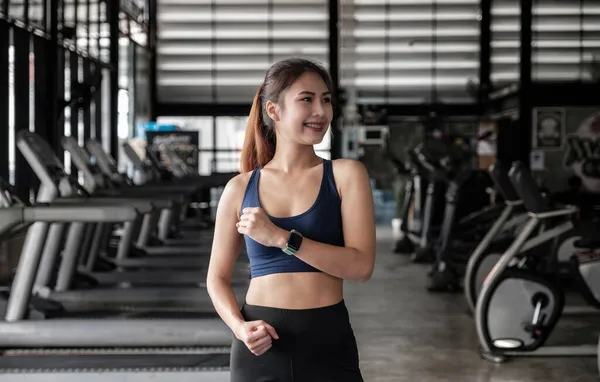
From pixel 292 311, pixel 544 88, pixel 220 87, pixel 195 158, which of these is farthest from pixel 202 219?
pixel 292 311

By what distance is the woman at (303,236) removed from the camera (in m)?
1.54

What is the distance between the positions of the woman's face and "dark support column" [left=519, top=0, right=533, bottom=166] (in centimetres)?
1005

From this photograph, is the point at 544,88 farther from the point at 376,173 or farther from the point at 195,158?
the point at 195,158

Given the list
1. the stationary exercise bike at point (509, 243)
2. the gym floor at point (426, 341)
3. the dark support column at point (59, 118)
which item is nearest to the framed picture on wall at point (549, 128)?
the gym floor at point (426, 341)

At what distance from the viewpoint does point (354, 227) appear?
1.55m

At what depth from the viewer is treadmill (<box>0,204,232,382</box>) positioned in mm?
3348

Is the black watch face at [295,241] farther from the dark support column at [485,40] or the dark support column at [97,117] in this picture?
the dark support column at [485,40]

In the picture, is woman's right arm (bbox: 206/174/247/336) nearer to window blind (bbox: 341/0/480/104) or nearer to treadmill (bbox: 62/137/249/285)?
treadmill (bbox: 62/137/249/285)

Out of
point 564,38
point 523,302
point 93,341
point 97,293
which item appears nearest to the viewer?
point 93,341

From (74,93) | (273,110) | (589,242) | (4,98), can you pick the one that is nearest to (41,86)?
(74,93)

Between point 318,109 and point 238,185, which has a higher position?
point 318,109

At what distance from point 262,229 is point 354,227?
7.8 inches

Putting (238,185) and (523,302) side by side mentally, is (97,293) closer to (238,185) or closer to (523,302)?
(523,302)

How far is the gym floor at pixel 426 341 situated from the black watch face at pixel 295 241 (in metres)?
2.66
